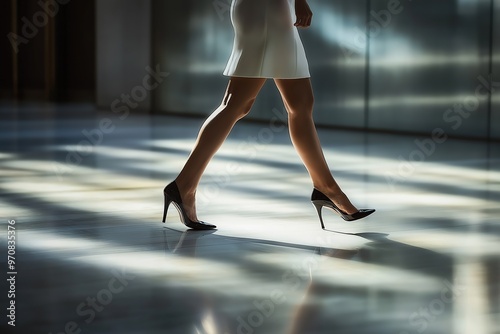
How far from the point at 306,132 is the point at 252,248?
69 centimetres

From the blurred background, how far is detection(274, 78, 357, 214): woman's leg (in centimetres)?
510

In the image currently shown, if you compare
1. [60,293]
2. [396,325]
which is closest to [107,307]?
[60,293]

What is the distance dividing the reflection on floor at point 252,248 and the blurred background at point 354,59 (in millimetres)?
2026

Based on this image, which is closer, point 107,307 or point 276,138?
point 107,307

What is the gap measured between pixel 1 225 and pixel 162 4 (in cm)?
900

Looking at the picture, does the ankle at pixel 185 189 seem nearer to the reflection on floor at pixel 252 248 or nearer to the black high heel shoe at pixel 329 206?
the reflection on floor at pixel 252 248

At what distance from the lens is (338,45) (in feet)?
34.9

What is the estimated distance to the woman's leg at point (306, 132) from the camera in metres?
4.39

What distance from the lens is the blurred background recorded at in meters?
9.39

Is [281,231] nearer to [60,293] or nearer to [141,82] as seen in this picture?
[60,293]

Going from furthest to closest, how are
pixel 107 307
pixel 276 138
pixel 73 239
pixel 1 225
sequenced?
pixel 276 138 → pixel 1 225 → pixel 73 239 → pixel 107 307

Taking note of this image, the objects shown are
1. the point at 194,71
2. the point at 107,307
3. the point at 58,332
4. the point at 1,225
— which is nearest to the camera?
the point at 58,332

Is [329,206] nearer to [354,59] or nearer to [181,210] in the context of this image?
[181,210]

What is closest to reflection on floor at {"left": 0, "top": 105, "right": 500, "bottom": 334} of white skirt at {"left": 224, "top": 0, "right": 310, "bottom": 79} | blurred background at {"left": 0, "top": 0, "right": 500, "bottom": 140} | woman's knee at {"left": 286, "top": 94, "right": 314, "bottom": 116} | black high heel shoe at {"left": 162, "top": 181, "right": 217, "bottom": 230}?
black high heel shoe at {"left": 162, "top": 181, "right": 217, "bottom": 230}
